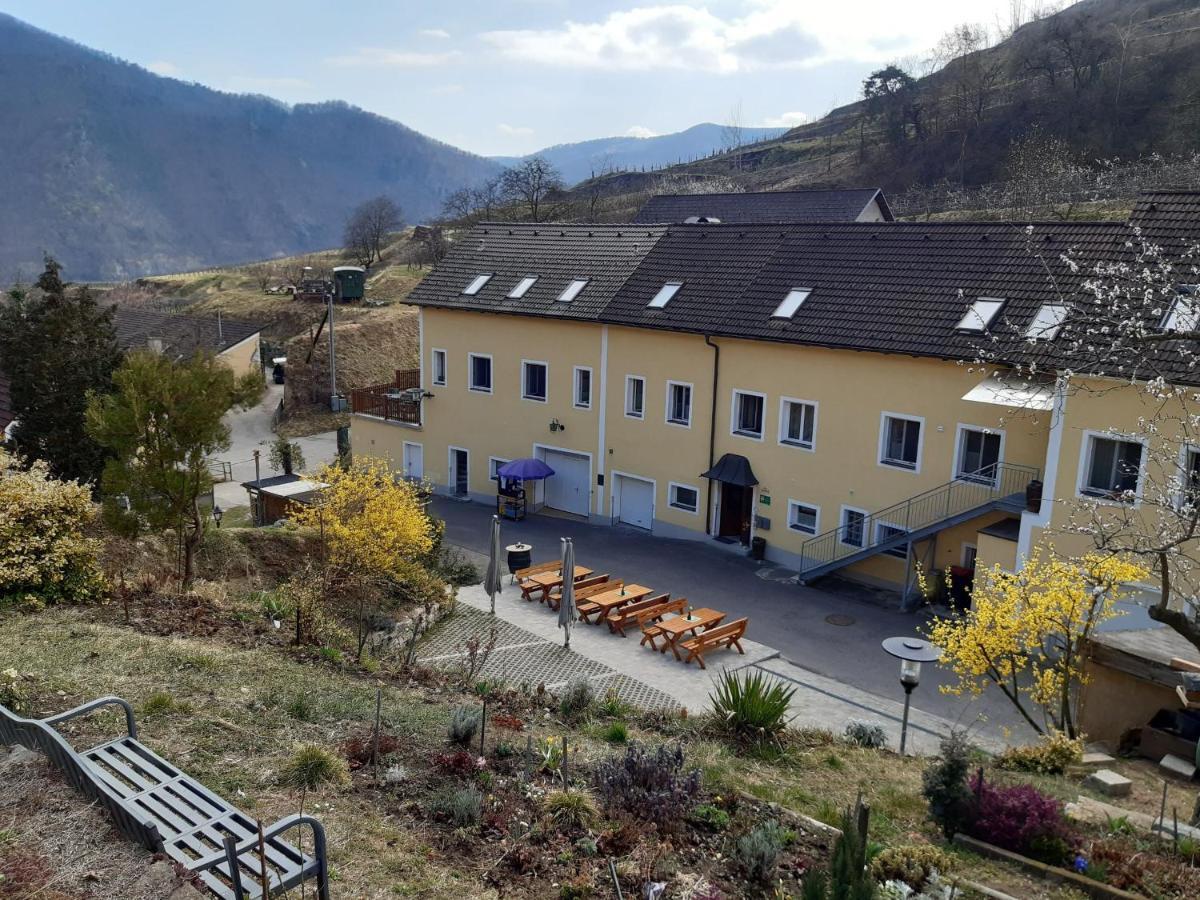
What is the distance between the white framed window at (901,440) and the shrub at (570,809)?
15575 millimetres

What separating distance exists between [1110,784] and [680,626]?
8616mm

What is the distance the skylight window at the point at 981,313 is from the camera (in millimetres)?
20469

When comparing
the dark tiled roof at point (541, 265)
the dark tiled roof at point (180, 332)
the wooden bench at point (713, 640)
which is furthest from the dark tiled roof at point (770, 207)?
the dark tiled roof at point (180, 332)

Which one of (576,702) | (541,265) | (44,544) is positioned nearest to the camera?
(576,702)

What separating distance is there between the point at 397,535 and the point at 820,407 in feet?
36.8

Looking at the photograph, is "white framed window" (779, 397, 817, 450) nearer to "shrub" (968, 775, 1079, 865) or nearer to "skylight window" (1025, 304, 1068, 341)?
"skylight window" (1025, 304, 1068, 341)

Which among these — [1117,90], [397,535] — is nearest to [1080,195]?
[1117,90]

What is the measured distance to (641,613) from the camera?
63.8ft

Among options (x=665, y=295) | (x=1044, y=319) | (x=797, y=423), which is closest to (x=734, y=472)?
(x=797, y=423)

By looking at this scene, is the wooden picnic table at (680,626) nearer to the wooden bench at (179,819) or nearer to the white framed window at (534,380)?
the wooden bench at (179,819)

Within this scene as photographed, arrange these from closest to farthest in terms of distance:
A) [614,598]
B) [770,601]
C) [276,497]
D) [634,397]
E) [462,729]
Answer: [462,729], [614,598], [770,601], [276,497], [634,397]

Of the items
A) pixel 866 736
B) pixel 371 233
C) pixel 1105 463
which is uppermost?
pixel 371 233

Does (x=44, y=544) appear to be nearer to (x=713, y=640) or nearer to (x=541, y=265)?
(x=713, y=640)

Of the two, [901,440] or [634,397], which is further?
[634,397]
